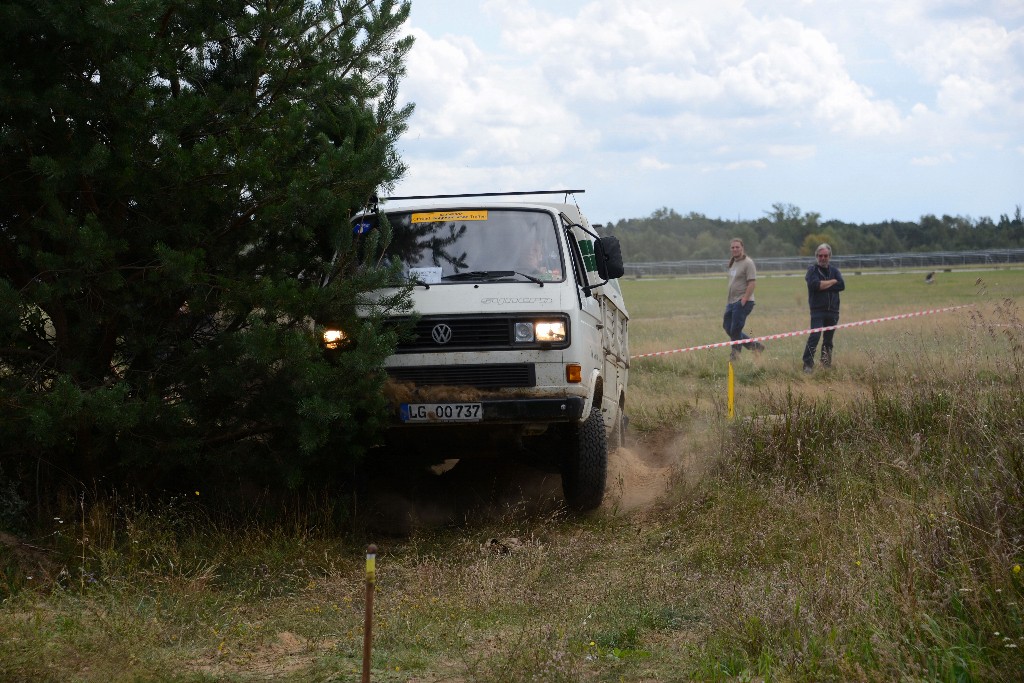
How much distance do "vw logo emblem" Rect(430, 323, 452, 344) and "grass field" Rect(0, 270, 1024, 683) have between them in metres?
1.41

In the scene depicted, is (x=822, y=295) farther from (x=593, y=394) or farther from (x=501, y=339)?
(x=501, y=339)

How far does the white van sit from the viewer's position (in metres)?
7.57

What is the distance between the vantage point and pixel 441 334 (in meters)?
7.63

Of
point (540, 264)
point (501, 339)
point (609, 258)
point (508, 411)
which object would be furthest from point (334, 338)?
→ point (609, 258)

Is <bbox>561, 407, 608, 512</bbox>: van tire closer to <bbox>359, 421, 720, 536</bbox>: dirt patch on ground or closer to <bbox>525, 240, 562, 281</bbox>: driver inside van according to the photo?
<bbox>359, 421, 720, 536</bbox>: dirt patch on ground

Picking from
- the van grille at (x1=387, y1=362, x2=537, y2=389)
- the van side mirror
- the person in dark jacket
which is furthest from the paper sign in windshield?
the person in dark jacket

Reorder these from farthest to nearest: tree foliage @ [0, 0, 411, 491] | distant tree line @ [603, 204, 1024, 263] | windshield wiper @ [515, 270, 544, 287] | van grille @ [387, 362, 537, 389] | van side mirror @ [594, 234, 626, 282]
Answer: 1. distant tree line @ [603, 204, 1024, 263]
2. van side mirror @ [594, 234, 626, 282]
3. windshield wiper @ [515, 270, 544, 287]
4. van grille @ [387, 362, 537, 389]
5. tree foliage @ [0, 0, 411, 491]

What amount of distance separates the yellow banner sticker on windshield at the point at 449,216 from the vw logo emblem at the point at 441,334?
114cm

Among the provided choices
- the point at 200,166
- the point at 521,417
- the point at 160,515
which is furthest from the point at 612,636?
the point at 200,166

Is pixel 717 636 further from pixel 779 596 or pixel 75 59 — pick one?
pixel 75 59

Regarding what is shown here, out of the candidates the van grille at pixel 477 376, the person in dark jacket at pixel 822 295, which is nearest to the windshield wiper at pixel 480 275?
the van grille at pixel 477 376

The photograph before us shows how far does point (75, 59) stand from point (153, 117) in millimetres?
518

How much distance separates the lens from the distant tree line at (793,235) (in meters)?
63.0

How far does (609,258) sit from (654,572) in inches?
106
